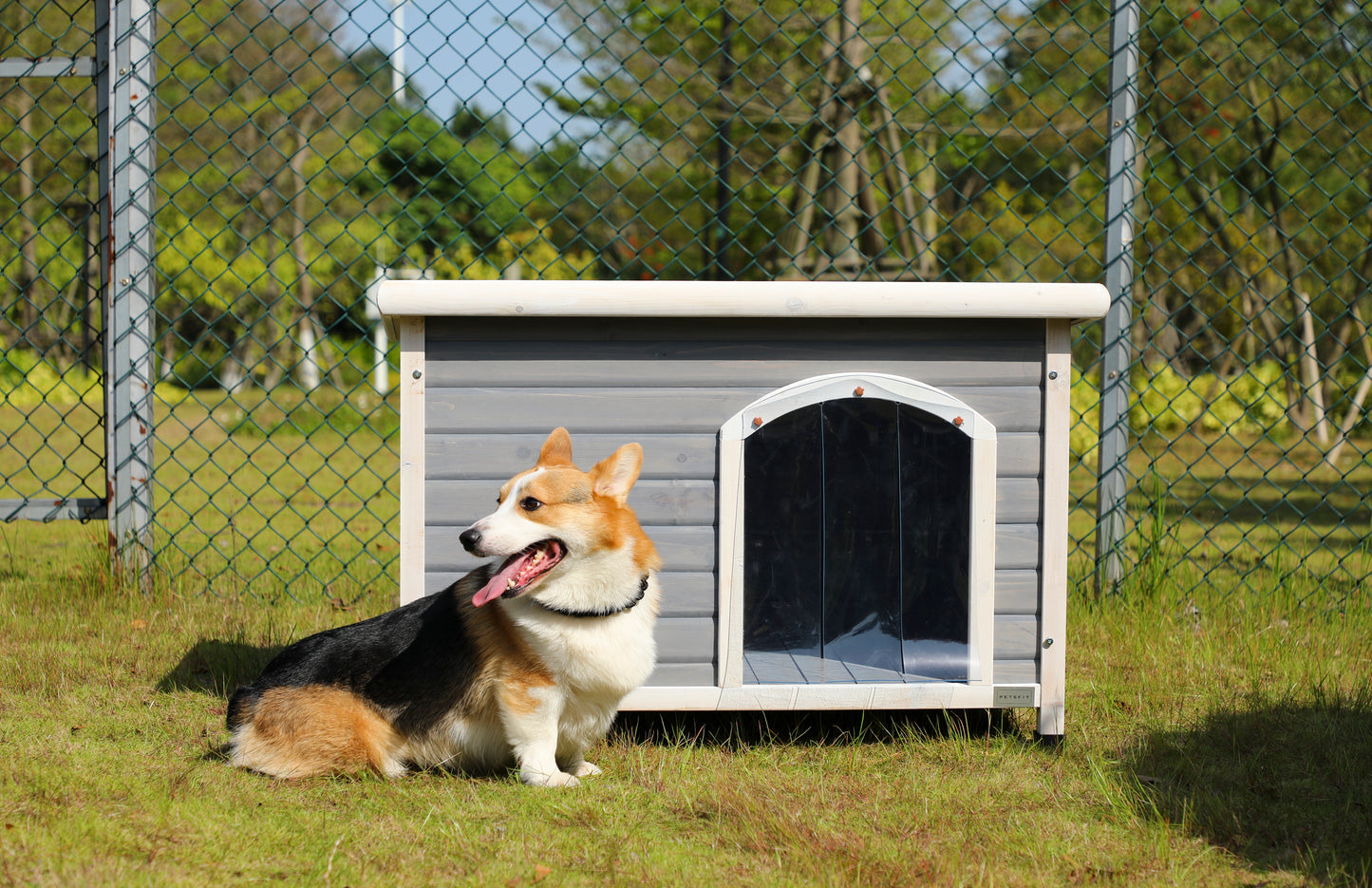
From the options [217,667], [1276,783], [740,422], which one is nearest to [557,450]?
[740,422]

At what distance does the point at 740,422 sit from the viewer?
2432mm

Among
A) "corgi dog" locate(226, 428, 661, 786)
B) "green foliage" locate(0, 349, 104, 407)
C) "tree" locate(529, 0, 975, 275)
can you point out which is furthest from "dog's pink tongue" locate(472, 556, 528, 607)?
"green foliage" locate(0, 349, 104, 407)

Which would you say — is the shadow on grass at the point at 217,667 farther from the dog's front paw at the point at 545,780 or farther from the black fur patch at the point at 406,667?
the dog's front paw at the point at 545,780

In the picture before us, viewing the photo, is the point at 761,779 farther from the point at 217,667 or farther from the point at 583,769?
the point at 217,667

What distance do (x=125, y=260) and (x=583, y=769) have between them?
2.34 metres

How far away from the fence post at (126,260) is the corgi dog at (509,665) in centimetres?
139

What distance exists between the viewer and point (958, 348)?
97.2 inches

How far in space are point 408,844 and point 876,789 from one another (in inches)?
38.4

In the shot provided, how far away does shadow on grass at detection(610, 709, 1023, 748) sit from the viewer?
259 centimetres

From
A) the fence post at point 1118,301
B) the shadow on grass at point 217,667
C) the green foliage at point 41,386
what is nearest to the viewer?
the shadow on grass at point 217,667

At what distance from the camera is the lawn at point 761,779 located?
183cm

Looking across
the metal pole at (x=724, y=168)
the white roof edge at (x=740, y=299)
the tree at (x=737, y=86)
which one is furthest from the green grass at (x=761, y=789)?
the tree at (x=737, y=86)

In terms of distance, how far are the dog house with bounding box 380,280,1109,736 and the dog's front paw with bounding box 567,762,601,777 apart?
19 cm

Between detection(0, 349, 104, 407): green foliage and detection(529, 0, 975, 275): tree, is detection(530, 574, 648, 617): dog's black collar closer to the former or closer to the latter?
detection(529, 0, 975, 275): tree
